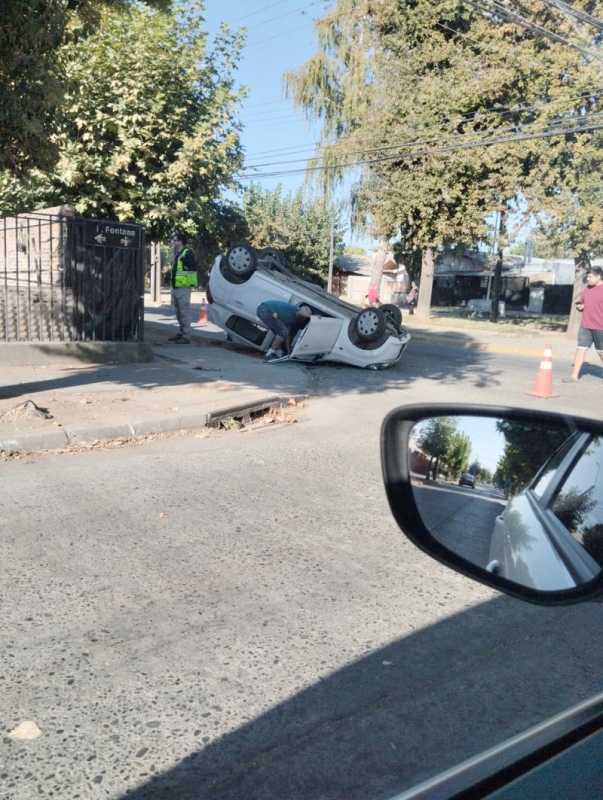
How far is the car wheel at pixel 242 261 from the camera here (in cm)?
1263

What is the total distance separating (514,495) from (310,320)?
998 cm

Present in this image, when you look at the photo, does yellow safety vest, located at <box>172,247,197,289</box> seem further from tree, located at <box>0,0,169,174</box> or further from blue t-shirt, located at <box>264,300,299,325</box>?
tree, located at <box>0,0,169,174</box>

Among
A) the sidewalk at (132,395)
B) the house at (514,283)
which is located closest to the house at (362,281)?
the house at (514,283)

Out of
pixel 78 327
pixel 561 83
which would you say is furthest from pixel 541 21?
pixel 78 327

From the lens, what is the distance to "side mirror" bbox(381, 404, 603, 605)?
5.28ft

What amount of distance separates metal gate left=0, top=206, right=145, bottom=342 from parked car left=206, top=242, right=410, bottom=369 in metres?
1.74

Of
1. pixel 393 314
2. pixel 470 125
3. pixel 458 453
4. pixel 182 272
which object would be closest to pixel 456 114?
pixel 470 125

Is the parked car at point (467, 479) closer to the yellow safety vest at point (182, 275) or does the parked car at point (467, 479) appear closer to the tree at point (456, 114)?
the yellow safety vest at point (182, 275)

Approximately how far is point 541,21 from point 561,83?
3.32 meters

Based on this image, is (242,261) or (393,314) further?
(393,314)

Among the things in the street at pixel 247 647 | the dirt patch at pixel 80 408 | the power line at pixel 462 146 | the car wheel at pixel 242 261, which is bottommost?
the street at pixel 247 647

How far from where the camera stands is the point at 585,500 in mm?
1566

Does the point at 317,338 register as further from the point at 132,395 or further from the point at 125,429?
the point at 125,429

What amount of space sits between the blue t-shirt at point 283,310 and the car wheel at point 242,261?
41.9 inches
